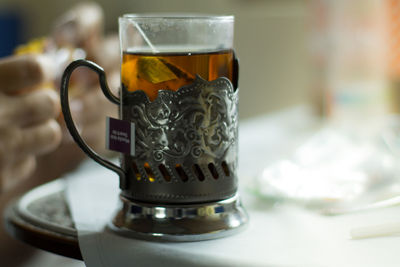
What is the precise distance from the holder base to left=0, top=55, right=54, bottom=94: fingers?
0.24 metres

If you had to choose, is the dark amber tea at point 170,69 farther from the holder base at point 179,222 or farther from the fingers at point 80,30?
the fingers at point 80,30

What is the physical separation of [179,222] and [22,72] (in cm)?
30

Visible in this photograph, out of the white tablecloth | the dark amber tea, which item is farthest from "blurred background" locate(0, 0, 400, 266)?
the dark amber tea

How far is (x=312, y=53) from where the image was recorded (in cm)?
117

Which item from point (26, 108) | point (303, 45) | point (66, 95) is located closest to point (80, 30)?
point (26, 108)

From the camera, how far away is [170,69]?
1.54 ft

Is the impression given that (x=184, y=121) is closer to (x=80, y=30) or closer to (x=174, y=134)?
(x=174, y=134)

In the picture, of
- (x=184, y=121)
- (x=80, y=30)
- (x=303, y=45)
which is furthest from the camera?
(x=303, y=45)

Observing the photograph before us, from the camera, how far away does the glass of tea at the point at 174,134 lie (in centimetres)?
47

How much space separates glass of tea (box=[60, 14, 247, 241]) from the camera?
1.54 ft

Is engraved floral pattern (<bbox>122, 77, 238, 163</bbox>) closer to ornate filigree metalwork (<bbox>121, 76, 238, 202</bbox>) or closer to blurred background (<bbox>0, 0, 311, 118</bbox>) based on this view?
ornate filigree metalwork (<bbox>121, 76, 238, 202</bbox>)

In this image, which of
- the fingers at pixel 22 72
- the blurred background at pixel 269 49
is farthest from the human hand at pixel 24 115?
the blurred background at pixel 269 49

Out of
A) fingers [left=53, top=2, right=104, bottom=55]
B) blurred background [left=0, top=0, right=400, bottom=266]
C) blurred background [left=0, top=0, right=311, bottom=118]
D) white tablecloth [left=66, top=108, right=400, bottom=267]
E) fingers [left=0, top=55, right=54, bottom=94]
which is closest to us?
white tablecloth [left=66, top=108, right=400, bottom=267]

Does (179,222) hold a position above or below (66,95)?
below
